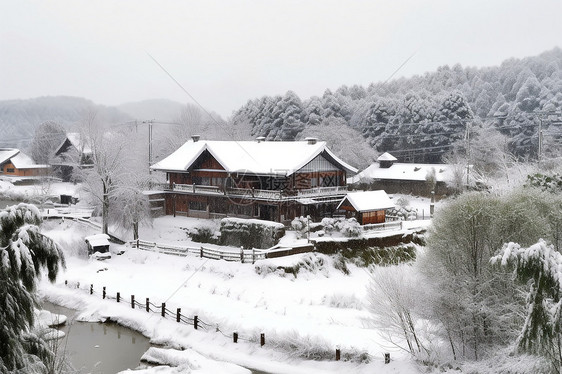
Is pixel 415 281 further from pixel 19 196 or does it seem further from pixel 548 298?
pixel 19 196

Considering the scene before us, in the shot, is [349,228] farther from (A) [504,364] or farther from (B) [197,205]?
(A) [504,364]

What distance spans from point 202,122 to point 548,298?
2721 inches

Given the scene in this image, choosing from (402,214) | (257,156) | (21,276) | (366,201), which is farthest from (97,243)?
(21,276)

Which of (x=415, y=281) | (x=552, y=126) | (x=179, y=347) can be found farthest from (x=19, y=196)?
(x=552, y=126)

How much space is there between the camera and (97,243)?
3328cm

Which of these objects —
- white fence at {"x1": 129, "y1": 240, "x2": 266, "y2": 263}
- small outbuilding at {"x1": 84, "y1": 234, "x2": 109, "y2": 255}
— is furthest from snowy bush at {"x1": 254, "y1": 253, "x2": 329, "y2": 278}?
small outbuilding at {"x1": 84, "y1": 234, "x2": 109, "y2": 255}

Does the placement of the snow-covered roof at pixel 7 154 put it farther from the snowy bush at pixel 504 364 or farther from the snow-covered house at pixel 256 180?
the snowy bush at pixel 504 364

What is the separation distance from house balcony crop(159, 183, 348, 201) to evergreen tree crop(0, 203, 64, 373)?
28125 mm

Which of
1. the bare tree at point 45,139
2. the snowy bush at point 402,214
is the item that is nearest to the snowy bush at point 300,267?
the snowy bush at point 402,214

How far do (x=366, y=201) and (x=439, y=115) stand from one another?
119ft

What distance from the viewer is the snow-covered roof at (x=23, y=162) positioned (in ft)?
210

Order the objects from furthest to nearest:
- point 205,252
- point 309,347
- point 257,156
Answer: point 257,156 → point 205,252 → point 309,347

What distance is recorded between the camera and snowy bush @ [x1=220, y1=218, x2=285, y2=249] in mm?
33531

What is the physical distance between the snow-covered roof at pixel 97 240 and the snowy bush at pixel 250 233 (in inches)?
295
